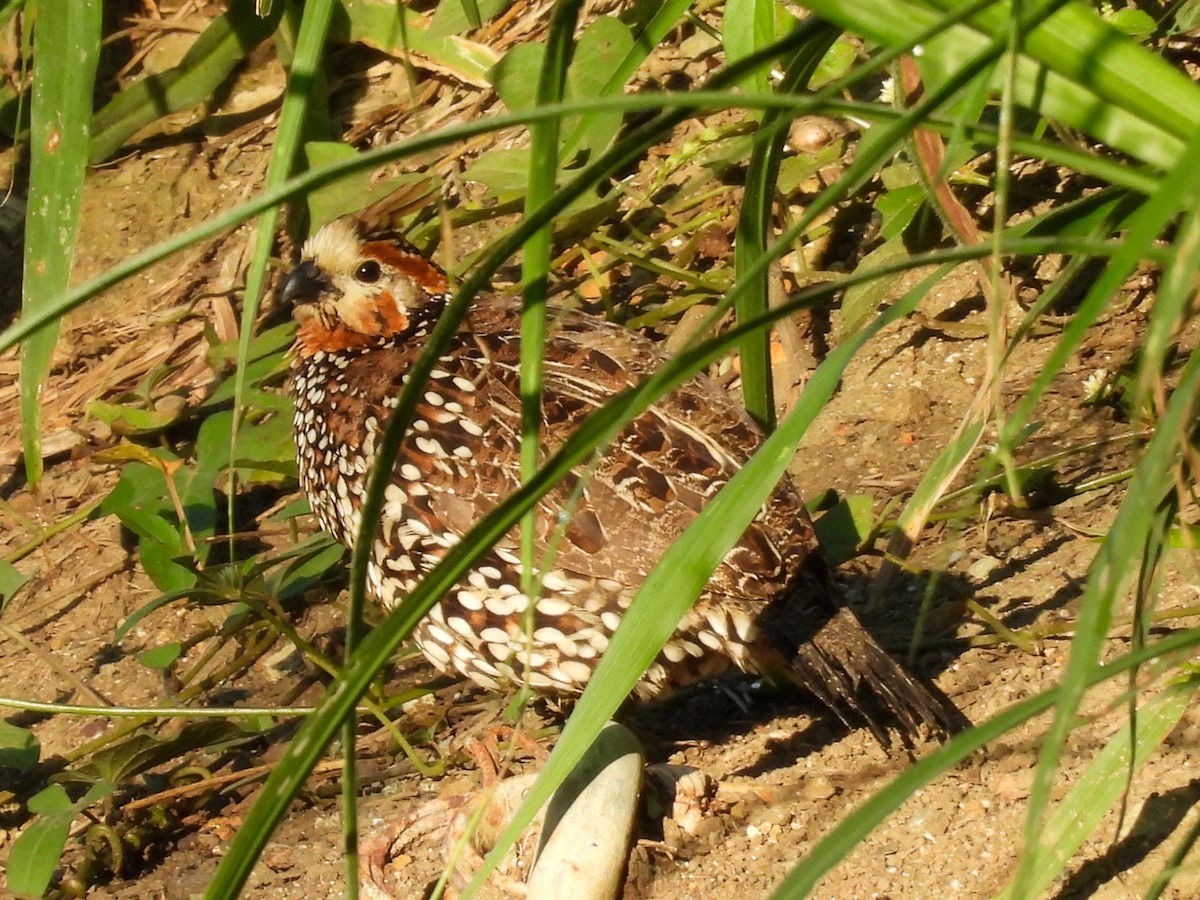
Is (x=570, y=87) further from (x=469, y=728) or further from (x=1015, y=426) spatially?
(x=1015, y=426)

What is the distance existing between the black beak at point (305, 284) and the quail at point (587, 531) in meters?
0.38

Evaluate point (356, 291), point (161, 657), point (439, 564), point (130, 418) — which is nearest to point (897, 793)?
point (439, 564)

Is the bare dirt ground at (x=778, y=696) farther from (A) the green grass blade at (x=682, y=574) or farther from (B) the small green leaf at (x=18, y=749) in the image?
(A) the green grass blade at (x=682, y=574)

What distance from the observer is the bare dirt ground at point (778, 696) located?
2664 mm

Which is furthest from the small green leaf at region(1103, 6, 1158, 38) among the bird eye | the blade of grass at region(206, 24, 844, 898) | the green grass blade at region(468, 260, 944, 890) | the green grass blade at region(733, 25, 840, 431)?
the blade of grass at region(206, 24, 844, 898)

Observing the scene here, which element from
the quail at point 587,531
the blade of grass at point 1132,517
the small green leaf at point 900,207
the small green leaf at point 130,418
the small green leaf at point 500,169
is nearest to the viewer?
the blade of grass at point 1132,517

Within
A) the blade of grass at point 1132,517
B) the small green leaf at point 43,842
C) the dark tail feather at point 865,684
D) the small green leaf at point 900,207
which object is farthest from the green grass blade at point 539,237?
the small green leaf at point 900,207

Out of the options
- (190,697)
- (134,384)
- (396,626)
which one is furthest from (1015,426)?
(134,384)

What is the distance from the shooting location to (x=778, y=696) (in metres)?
3.47

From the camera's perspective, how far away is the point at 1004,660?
10.4ft

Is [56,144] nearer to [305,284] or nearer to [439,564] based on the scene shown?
[439,564]

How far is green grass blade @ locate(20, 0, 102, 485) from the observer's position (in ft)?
5.27

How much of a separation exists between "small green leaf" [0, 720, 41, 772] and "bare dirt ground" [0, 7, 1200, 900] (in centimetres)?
19

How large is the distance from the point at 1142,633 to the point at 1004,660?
1663 mm
